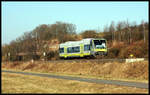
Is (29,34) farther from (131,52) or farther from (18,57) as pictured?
(131,52)

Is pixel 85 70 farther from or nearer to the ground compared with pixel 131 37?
nearer to the ground

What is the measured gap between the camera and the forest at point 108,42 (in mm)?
45956

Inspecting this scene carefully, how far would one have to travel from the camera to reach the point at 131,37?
58.6 m

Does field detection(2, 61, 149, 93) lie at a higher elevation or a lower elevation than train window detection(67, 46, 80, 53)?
lower

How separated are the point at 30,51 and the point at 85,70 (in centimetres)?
3855

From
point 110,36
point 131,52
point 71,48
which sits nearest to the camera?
point 131,52

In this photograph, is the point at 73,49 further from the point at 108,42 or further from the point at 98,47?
the point at 108,42

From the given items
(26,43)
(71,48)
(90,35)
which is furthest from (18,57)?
(71,48)

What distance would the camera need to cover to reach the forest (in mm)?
45956

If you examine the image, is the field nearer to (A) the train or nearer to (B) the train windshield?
(A) the train

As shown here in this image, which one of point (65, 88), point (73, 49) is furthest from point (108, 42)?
point (65, 88)

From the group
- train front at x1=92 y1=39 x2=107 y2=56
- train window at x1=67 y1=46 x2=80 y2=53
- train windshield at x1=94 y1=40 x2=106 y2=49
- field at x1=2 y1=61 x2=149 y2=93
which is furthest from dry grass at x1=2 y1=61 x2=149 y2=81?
train windshield at x1=94 y1=40 x2=106 y2=49

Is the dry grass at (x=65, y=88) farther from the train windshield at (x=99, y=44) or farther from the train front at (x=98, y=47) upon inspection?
the train windshield at (x=99, y=44)

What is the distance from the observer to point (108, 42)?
64.5m
